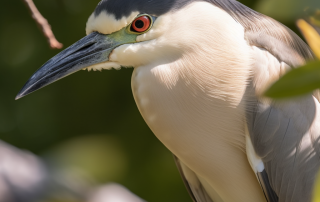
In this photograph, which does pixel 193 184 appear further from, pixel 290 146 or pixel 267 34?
pixel 267 34

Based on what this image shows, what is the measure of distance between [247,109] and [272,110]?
0.32 feet

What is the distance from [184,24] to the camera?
4.44 ft

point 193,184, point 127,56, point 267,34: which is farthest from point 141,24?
point 193,184

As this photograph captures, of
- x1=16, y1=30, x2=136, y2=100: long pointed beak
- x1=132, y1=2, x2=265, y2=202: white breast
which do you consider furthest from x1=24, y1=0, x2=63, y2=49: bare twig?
x1=132, y1=2, x2=265, y2=202: white breast

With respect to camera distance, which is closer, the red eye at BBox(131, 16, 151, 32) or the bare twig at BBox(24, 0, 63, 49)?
the bare twig at BBox(24, 0, 63, 49)

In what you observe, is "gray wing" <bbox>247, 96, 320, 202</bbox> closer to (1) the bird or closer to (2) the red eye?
(1) the bird

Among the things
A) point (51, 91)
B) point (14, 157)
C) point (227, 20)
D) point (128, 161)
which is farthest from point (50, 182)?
point (51, 91)

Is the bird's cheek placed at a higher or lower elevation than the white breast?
higher

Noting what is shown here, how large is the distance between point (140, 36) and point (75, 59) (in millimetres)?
240

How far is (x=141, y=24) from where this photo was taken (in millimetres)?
1327

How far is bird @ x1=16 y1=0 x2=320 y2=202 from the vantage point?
1.34 metres

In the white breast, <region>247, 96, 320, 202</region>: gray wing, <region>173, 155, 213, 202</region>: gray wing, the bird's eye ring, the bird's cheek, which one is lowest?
<region>173, 155, 213, 202</region>: gray wing

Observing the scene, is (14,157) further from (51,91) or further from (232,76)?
(51,91)

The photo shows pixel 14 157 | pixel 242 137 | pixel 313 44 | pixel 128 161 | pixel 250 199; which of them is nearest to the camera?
pixel 313 44
